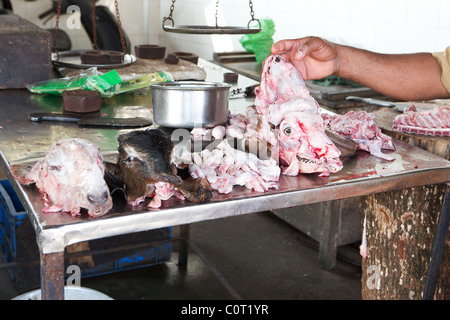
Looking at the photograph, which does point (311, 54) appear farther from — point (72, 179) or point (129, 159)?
point (72, 179)

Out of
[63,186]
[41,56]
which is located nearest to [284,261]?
[41,56]

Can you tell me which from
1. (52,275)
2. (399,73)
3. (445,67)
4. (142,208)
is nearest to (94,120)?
(142,208)

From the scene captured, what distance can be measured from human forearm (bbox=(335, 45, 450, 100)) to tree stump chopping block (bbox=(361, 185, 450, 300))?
1.78 ft

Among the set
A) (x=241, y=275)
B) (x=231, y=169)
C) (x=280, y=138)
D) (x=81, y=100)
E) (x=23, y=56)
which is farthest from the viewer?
(x=241, y=275)

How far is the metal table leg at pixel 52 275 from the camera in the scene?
1.34 m

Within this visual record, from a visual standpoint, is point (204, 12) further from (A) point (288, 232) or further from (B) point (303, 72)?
(B) point (303, 72)

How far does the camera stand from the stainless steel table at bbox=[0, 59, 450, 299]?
1.36 metres

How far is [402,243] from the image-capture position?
8.09ft

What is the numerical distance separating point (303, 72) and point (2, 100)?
1.57m

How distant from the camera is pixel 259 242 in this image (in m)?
4.04

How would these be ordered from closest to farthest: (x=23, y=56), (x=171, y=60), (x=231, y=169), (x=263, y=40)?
1. (x=231, y=169)
2. (x=23, y=56)
3. (x=171, y=60)
4. (x=263, y=40)

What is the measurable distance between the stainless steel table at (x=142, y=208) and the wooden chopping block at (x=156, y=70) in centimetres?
48

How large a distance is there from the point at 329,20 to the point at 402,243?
2607 mm

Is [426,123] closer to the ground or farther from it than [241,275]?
farther from it
